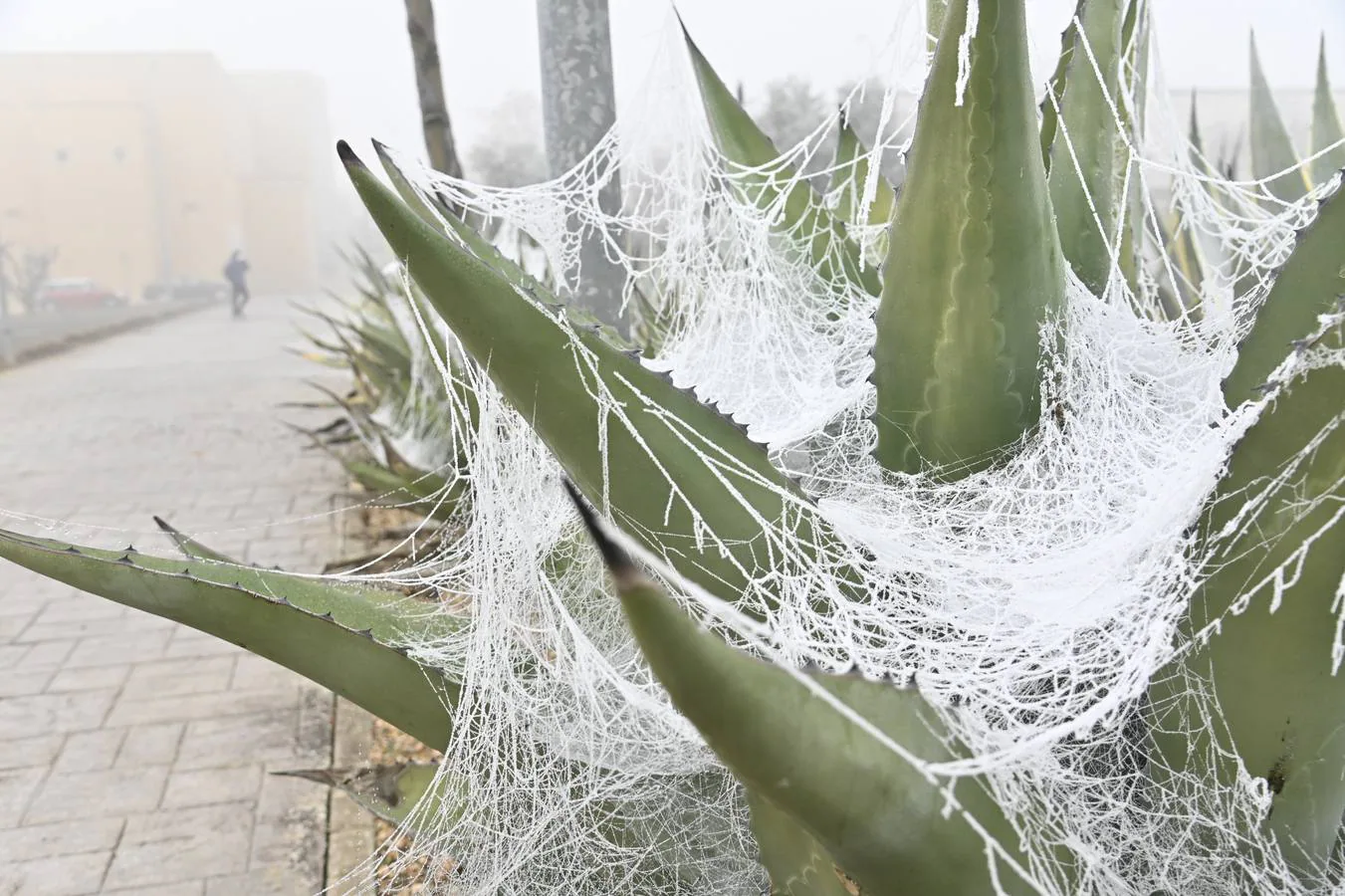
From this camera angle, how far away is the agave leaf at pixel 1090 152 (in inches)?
41.2

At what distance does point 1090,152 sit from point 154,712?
2487 millimetres

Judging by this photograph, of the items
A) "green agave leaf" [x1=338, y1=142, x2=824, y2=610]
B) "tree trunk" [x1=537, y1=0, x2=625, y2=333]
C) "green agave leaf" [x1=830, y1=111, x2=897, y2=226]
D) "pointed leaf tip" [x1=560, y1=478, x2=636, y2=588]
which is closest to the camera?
"pointed leaf tip" [x1=560, y1=478, x2=636, y2=588]

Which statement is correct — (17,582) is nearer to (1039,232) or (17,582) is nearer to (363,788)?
(363,788)

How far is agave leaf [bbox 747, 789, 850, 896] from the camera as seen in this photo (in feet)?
1.97

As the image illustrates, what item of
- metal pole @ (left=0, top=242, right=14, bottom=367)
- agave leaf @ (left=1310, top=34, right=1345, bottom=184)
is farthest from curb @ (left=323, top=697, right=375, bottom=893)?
metal pole @ (left=0, top=242, right=14, bottom=367)

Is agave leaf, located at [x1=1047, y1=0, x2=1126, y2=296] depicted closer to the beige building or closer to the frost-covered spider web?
the frost-covered spider web

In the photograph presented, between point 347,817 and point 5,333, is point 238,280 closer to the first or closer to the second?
point 5,333

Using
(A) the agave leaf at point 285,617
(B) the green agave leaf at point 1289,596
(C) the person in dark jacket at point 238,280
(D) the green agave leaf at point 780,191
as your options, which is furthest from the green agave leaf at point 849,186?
(C) the person in dark jacket at point 238,280

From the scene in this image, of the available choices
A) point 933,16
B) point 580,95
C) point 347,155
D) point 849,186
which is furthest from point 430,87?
point 347,155

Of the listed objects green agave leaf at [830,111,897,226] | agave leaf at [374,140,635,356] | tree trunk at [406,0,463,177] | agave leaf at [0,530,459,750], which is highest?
tree trunk at [406,0,463,177]

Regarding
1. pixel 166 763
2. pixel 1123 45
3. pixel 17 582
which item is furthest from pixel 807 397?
pixel 17 582

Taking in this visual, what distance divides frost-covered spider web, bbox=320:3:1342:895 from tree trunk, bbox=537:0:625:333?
78cm

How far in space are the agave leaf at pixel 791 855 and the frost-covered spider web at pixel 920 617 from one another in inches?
3.7

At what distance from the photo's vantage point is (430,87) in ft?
7.89
